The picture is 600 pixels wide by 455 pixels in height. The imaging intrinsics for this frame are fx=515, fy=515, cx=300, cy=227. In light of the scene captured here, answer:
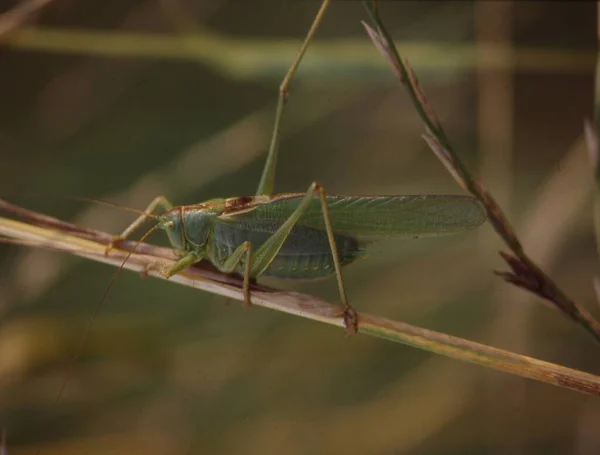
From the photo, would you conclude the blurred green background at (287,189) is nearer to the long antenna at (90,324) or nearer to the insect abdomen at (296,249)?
the long antenna at (90,324)

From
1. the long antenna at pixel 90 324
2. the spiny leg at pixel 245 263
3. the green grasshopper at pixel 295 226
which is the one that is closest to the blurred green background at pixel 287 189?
the long antenna at pixel 90 324

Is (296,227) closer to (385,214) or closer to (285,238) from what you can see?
(285,238)

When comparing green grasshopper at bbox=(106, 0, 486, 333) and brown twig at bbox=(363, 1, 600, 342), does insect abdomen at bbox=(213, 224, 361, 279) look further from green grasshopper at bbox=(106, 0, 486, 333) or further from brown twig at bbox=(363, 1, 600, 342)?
brown twig at bbox=(363, 1, 600, 342)

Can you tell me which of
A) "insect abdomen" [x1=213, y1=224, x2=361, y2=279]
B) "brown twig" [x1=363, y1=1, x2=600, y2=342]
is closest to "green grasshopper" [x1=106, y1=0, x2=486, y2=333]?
"insect abdomen" [x1=213, y1=224, x2=361, y2=279]

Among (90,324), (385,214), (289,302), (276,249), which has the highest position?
(385,214)

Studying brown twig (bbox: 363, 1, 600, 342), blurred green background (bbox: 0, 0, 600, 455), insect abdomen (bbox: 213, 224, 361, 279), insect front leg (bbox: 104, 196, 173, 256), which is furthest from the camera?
blurred green background (bbox: 0, 0, 600, 455)

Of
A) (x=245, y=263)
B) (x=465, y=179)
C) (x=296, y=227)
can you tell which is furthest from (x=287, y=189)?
(x=465, y=179)

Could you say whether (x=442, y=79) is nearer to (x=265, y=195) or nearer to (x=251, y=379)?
(x=265, y=195)
